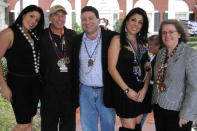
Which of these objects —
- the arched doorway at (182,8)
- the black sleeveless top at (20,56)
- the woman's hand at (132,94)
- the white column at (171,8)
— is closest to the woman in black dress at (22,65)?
the black sleeveless top at (20,56)

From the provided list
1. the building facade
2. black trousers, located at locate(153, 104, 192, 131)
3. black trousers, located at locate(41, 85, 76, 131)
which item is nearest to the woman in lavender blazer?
black trousers, located at locate(153, 104, 192, 131)

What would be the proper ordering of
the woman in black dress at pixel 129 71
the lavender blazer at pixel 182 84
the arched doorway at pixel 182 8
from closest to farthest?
the lavender blazer at pixel 182 84, the woman in black dress at pixel 129 71, the arched doorway at pixel 182 8

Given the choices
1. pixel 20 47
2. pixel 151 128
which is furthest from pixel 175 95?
pixel 151 128

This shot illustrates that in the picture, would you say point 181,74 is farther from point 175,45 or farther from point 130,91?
point 130,91

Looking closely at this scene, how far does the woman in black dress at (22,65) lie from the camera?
106 inches

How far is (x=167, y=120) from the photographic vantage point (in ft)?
7.43

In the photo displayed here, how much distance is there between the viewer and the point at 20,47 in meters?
2.71

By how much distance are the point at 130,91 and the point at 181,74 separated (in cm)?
58

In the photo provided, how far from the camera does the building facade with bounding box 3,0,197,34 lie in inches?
924

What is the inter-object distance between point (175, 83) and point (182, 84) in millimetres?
69

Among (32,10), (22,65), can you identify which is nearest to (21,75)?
(22,65)

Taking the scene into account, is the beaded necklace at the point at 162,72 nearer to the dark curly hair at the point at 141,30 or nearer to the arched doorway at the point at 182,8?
the dark curly hair at the point at 141,30

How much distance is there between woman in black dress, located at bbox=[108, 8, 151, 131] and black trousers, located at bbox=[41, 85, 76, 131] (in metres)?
0.79

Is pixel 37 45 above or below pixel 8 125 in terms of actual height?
above
